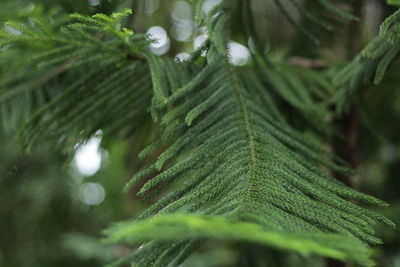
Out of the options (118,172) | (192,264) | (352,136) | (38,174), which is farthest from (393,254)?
(118,172)

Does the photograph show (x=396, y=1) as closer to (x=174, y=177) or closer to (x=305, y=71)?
(x=174, y=177)

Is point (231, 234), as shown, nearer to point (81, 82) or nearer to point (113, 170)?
point (81, 82)

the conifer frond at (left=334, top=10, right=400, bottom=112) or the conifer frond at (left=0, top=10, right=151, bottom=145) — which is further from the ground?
the conifer frond at (left=0, top=10, right=151, bottom=145)

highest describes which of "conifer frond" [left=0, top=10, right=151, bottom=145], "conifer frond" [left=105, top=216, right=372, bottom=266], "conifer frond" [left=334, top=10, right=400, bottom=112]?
"conifer frond" [left=0, top=10, right=151, bottom=145]

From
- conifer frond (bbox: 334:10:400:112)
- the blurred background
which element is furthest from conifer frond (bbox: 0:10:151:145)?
conifer frond (bbox: 334:10:400:112)

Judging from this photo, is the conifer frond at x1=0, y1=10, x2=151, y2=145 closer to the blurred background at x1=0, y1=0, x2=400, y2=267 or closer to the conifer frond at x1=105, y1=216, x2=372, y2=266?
the blurred background at x1=0, y1=0, x2=400, y2=267
